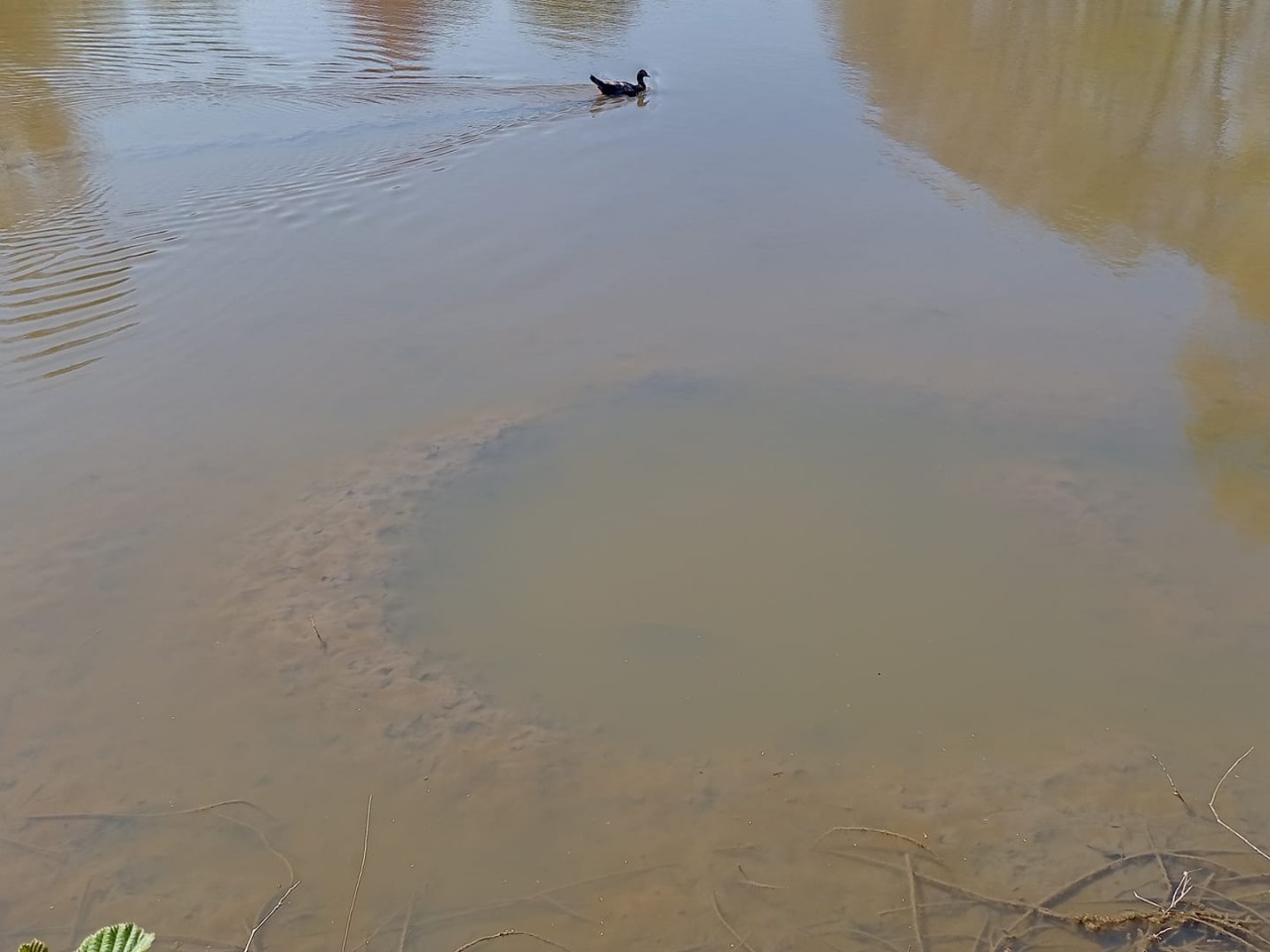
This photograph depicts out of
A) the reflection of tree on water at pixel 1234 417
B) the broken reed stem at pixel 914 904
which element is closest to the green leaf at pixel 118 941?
the broken reed stem at pixel 914 904

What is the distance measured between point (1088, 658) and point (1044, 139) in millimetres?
6999

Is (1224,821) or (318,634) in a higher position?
(318,634)

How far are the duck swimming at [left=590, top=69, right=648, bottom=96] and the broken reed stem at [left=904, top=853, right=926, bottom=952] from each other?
938cm

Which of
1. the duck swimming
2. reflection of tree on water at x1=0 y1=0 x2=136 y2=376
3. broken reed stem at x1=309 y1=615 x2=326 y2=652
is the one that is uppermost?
the duck swimming

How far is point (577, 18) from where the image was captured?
1448 cm

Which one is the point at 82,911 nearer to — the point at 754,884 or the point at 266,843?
the point at 266,843

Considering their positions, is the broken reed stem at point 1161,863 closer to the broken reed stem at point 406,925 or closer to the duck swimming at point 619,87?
the broken reed stem at point 406,925

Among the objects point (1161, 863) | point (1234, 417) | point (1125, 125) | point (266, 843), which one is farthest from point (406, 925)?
point (1125, 125)

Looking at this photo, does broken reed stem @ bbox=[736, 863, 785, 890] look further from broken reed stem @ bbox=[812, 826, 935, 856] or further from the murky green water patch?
the murky green water patch

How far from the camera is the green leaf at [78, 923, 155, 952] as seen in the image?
1389 mm

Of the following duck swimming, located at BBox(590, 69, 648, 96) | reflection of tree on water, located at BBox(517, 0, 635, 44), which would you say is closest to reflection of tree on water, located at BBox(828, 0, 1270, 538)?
duck swimming, located at BBox(590, 69, 648, 96)

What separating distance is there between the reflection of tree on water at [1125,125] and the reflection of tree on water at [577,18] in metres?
3.03

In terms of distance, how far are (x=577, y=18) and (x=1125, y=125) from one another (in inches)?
302

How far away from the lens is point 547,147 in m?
9.81
